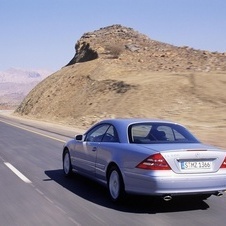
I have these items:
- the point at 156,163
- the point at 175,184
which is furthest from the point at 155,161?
the point at 175,184

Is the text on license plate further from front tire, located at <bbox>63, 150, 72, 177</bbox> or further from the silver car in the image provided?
front tire, located at <bbox>63, 150, 72, 177</bbox>

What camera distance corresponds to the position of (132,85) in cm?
4409

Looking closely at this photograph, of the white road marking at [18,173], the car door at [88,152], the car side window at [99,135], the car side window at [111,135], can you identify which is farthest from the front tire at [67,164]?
the car side window at [111,135]

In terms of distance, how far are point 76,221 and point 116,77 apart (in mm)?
43301

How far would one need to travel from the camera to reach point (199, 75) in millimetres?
43094

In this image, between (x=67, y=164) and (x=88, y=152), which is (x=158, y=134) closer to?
(x=88, y=152)

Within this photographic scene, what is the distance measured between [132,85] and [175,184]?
37087 mm

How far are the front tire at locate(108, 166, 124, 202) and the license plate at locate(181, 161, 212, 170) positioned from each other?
1070 mm

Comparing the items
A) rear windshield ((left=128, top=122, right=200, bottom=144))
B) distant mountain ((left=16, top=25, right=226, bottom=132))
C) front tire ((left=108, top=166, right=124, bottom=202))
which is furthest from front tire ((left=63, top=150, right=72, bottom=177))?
distant mountain ((left=16, top=25, right=226, bottom=132))

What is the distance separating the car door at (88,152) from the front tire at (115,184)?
83cm

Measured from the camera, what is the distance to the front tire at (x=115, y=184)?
7.81 meters

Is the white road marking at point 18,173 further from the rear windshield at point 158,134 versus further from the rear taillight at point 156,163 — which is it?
the rear taillight at point 156,163

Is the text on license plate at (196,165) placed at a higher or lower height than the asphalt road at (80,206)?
higher

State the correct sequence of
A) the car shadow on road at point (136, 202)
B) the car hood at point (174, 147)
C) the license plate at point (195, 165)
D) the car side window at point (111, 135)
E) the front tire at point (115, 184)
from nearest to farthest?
the license plate at point (195, 165) → the car hood at point (174, 147) → the car shadow on road at point (136, 202) → the front tire at point (115, 184) → the car side window at point (111, 135)
